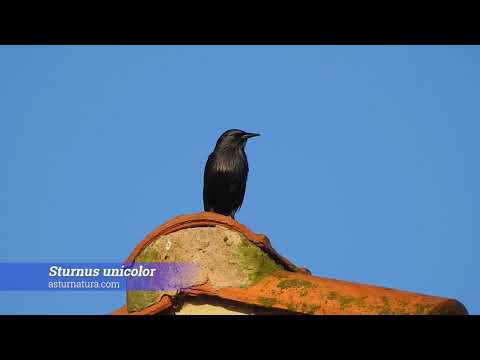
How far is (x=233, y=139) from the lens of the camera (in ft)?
34.9

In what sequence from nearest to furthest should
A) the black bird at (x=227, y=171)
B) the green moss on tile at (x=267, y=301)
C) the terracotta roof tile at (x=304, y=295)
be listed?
the terracotta roof tile at (x=304, y=295), the green moss on tile at (x=267, y=301), the black bird at (x=227, y=171)

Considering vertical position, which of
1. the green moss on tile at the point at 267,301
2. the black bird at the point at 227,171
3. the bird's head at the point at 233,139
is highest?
the bird's head at the point at 233,139

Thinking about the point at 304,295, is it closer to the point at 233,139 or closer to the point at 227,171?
the point at 227,171

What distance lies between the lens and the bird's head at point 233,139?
10.6 metres

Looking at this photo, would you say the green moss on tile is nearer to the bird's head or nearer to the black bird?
the black bird

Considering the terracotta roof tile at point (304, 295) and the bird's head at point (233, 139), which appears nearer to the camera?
the terracotta roof tile at point (304, 295)

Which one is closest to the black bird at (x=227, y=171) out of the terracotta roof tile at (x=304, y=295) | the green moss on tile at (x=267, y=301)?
the terracotta roof tile at (x=304, y=295)

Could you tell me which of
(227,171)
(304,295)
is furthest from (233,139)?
(304,295)

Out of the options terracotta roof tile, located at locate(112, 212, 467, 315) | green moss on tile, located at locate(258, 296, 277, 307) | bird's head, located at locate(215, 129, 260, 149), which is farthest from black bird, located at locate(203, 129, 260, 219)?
green moss on tile, located at locate(258, 296, 277, 307)

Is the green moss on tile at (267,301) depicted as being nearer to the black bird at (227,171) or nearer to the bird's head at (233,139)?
the black bird at (227,171)

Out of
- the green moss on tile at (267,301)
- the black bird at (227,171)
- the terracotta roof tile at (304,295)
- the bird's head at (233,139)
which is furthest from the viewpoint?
the bird's head at (233,139)

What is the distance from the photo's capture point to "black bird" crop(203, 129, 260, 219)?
10375mm
